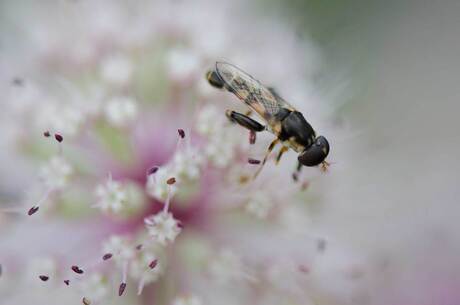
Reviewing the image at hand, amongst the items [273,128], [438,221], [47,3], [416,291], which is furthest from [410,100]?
[47,3]

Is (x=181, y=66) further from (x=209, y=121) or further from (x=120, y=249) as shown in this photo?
(x=120, y=249)

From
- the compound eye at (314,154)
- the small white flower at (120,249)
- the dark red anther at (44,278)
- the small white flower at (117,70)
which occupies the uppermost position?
the small white flower at (117,70)

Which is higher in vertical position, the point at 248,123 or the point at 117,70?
the point at 117,70

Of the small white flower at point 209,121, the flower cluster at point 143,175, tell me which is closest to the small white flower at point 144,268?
the flower cluster at point 143,175

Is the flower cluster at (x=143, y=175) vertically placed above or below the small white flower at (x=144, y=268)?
above

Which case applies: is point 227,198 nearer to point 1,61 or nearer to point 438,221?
point 438,221

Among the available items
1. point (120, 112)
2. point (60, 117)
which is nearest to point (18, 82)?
point (60, 117)

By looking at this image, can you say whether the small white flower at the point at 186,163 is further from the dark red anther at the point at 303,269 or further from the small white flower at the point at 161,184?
the dark red anther at the point at 303,269
